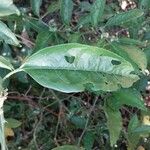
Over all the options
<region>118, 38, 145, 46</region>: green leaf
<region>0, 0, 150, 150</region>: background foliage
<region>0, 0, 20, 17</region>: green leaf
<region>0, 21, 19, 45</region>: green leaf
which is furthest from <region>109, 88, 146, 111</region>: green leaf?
<region>0, 0, 20, 17</region>: green leaf

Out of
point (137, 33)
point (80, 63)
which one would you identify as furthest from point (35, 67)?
point (137, 33)

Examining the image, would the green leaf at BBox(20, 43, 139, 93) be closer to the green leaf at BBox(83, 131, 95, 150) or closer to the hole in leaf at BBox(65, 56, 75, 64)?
the hole in leaf at BBox(65, 56, 75, 64)

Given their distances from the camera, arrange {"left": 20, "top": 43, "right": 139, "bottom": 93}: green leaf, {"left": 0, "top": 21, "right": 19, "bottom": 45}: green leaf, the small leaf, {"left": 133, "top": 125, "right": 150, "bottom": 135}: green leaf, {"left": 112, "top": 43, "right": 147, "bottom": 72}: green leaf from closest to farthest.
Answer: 1. {"left": 20, "top": 43, "right": 139, "bottom": 93}: green leaf
2. {"left": 0, "top": 21, "right": 19, "bottom": 45}: green leaf
3. {"left": 112, "top": 43, "right": 147, "bottom": 72}: green leaf
4. {"left": 133, "top": 125, "right": 150, "bottom": 135}: green leaf
5. the small leaf

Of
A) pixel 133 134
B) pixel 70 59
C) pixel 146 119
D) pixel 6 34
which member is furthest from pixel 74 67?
pixel 146 119

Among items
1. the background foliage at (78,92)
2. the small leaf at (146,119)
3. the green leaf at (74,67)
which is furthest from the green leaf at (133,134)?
the green leaf at (74,67)

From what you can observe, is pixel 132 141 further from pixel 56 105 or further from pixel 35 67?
pixel 35 67

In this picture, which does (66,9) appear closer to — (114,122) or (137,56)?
(137,56)
